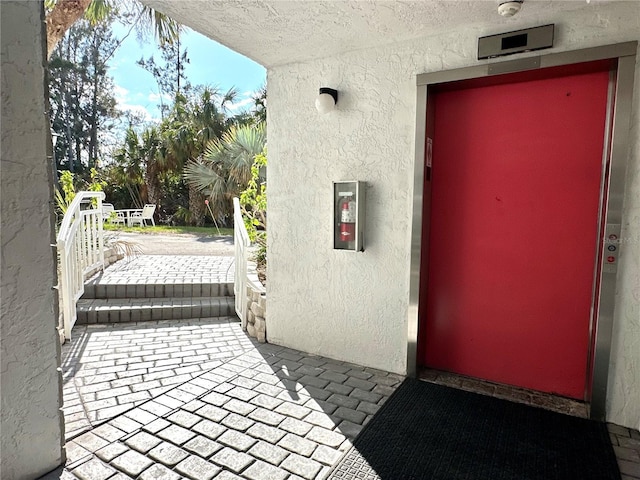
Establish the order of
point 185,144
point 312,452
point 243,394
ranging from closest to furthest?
point 312,452, point 243,394, point 185,144

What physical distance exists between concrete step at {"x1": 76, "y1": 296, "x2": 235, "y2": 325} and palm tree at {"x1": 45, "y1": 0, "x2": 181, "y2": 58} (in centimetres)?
330

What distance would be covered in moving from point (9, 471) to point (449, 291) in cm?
282

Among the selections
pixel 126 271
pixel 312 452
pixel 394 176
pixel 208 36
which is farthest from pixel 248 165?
pixel 312 452

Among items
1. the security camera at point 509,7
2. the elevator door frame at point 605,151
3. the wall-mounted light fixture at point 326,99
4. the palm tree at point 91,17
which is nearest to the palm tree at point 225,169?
the palm tree at point 91,17

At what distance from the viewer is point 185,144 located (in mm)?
13383

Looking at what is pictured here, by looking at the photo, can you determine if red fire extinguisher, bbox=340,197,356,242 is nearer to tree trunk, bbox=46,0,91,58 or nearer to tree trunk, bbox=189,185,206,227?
tree trunk, bbox=46,0,91,58

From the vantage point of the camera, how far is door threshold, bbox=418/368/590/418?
8.12 feet

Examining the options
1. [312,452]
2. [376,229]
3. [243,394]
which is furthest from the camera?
[376,229]

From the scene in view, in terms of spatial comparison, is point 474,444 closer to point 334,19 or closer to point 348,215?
point 348,215

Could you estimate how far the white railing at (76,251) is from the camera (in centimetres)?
351

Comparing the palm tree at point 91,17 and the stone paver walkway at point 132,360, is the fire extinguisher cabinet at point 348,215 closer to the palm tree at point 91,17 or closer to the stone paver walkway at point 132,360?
the stone paver walkway at point 132,360

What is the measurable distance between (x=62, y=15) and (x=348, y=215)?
16.9 feet

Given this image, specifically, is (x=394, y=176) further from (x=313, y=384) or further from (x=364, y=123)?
(x=313, y=384)

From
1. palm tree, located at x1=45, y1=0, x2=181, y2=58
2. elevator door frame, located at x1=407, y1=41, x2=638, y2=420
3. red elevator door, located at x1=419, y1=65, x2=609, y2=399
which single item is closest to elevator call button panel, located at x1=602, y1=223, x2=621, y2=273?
elevator door frame, located at x1=407, y1=41, x2=638, y2=420
